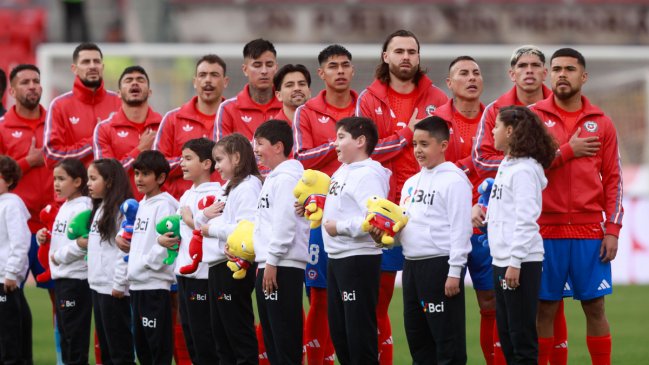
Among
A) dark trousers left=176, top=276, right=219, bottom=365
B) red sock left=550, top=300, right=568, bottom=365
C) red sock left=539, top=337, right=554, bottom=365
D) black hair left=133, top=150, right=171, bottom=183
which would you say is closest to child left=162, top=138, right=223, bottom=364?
dark trousers left=176, top=276, right=219, bottom=365

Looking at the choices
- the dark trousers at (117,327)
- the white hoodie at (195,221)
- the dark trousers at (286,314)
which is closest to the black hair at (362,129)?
the dark trousers at (286,314)

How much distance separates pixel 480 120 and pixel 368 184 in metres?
1.33

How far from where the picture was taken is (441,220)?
745 centimetres

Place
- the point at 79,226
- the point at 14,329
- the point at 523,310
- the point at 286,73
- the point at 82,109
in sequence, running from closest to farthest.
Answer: the point at 523,310, the point at 79,226, the point at 286,73, the point at 14,329, the point at 82,109

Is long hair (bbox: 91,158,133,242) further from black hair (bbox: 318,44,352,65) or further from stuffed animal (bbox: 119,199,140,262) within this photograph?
black hair (bbox: 318,44,352,65)

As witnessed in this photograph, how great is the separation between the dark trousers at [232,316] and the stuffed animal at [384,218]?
115 cm

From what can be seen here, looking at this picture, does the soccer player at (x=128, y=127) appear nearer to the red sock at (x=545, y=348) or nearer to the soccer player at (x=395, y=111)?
the soccer player at (x=395, y=111)

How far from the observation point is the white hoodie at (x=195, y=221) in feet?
26.9

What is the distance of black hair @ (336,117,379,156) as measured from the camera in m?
7.66

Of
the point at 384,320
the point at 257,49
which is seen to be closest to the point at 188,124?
the point at 257,49

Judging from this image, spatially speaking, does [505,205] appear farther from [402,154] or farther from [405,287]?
[402,154]

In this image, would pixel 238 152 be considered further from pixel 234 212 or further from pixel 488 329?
pixel 488 329

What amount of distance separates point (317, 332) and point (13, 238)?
8.41 ft

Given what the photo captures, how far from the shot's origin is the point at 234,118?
927cm
